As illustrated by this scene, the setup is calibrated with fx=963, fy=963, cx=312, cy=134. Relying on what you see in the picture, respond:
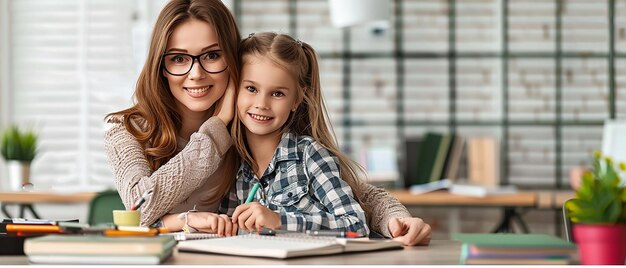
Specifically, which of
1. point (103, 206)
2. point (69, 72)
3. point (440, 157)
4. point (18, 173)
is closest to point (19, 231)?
point (103, 206)

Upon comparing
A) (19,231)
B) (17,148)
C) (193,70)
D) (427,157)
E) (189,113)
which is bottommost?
(427,157)

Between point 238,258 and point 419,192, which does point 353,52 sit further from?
point 238,258

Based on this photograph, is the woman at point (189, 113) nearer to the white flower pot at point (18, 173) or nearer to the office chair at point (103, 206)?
the office chair at point (103, 206)

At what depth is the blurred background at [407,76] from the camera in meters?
5.50

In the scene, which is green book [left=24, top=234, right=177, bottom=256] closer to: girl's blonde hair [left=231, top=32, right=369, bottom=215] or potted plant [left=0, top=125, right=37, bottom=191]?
girl's blonde hair [left=231, top=32, right=369, bottom=215]

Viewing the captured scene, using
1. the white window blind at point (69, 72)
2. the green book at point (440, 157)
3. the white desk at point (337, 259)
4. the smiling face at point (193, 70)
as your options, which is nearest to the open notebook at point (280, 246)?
the white desk at point (337, 259)

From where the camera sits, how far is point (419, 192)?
16.2ft

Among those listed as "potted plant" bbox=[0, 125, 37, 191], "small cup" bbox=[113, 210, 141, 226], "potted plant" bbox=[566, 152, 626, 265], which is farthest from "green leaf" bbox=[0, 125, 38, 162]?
"potted plant" bbox=[566, 152, 626, 265]

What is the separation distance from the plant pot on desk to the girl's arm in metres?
0.72

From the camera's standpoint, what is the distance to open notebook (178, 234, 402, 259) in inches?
57.2

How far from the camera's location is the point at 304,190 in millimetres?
2123

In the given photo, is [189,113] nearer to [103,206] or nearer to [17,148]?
[103,206]

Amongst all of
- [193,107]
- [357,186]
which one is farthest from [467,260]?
[193,107]

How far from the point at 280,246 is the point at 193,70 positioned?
0.83 m
